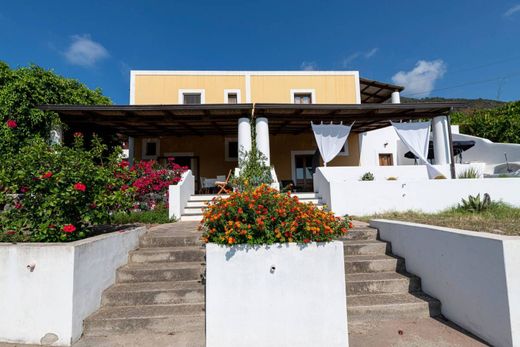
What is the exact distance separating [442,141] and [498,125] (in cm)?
1325

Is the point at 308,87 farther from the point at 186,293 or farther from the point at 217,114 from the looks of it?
the point at 186,293

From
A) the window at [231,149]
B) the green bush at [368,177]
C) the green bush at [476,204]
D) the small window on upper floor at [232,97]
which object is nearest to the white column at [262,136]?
the green bush at [368,177]

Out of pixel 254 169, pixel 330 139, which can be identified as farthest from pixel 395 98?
pixel 254 169

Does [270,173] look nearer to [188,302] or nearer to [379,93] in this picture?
[188,302]

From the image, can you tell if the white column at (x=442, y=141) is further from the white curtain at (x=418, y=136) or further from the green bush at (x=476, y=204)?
the green bush at (x=476, y=204)

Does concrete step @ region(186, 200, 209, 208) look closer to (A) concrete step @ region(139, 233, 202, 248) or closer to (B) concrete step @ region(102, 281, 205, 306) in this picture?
(A) concrete step @ region(139, 233, 202, 248)

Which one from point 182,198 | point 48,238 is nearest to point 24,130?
point 182,198

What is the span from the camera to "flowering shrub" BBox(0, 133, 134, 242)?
11.3 feet

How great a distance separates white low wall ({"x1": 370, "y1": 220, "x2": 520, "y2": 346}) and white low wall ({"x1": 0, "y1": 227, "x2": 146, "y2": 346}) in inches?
173

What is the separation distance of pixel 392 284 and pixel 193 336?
2706 mm

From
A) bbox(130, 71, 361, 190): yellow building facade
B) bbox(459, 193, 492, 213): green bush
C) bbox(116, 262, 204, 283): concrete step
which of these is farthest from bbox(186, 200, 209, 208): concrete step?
bbox(459, 193, 492, 213): green bush

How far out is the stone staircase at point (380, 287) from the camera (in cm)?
331

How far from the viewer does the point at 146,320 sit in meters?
3.14

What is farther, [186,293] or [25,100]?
[25,100]
